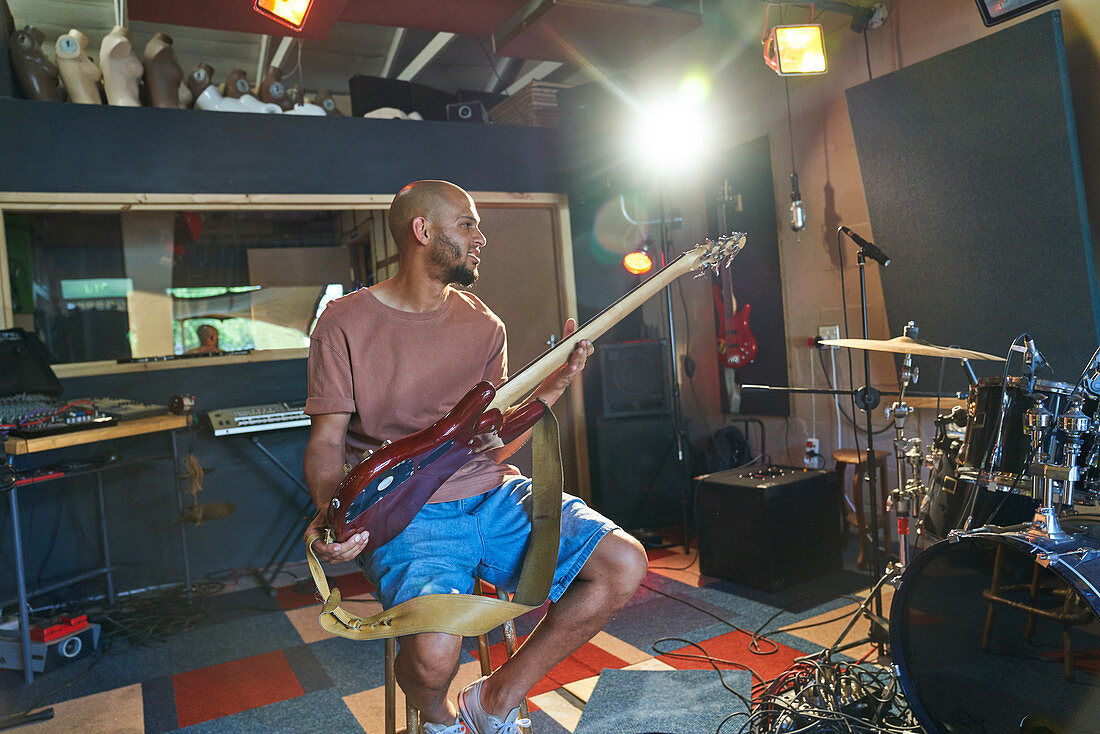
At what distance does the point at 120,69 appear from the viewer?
3.73 m

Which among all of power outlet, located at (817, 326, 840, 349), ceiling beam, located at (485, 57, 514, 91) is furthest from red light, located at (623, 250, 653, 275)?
ceiling beam, located at (485, 57, 514, 91)

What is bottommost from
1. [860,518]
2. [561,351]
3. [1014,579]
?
[860,518]

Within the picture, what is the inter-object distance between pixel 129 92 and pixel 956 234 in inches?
153

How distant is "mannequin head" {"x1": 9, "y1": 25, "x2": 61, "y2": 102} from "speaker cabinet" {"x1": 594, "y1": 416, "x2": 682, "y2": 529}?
323cm

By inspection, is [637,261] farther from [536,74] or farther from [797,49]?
[536,74]

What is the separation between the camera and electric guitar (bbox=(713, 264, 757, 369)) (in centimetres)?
429

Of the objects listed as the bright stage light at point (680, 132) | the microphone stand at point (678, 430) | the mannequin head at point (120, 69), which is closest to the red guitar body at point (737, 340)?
the microphone stand at point (678, 430)

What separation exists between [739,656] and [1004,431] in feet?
4.01

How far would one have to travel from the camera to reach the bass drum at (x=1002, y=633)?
158 cm

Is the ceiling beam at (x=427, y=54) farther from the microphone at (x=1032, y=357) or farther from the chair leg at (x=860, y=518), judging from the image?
the microphone at (x=1032, y=357)

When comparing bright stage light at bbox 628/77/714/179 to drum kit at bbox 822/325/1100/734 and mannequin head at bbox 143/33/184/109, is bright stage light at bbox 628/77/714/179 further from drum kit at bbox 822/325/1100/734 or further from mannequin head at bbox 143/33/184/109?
drum kit at bbox 822/325/1100/734

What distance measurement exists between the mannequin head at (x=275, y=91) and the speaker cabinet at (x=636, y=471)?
248 centimetres

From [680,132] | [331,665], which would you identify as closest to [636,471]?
[680,132]

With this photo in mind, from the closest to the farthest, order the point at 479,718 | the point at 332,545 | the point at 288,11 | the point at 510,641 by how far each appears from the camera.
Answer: the point at 332,545, the point at 479,718, the point at 510,641, the point at 288,11
